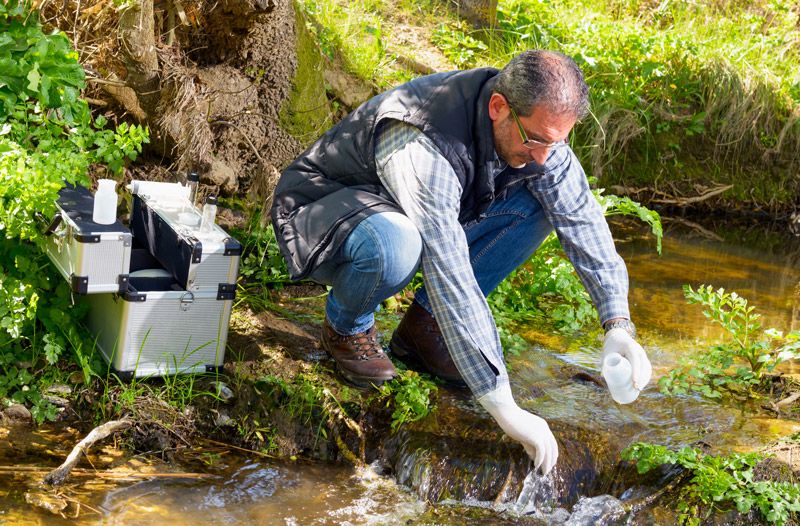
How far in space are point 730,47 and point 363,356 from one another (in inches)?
217

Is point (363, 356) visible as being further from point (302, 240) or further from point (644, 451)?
point (644, 451)

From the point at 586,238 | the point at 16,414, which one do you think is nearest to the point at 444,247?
the point at 586,238

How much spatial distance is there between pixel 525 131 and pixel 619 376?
823 millimetres

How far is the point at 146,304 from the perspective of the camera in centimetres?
318

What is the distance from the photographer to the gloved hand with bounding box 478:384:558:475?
8.94ft

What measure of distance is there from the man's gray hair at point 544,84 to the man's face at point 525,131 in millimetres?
→ 24

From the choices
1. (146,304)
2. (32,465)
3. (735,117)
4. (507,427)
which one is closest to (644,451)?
(507,427)

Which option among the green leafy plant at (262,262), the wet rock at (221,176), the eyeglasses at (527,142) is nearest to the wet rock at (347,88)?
the wet rock at (221,176)

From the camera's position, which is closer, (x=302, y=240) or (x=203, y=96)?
(x=302, y=240)

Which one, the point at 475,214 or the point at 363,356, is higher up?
the point at 475,214

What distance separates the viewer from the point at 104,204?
10.1 ft

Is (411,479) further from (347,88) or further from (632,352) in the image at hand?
(347,88)

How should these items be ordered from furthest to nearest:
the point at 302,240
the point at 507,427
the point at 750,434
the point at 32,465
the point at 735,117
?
the point at 735,117
the point at 750,434
the point at 302,240
the point at 32,465
the point at 507,427

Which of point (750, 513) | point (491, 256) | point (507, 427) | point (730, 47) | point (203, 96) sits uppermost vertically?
point (730, 47)
